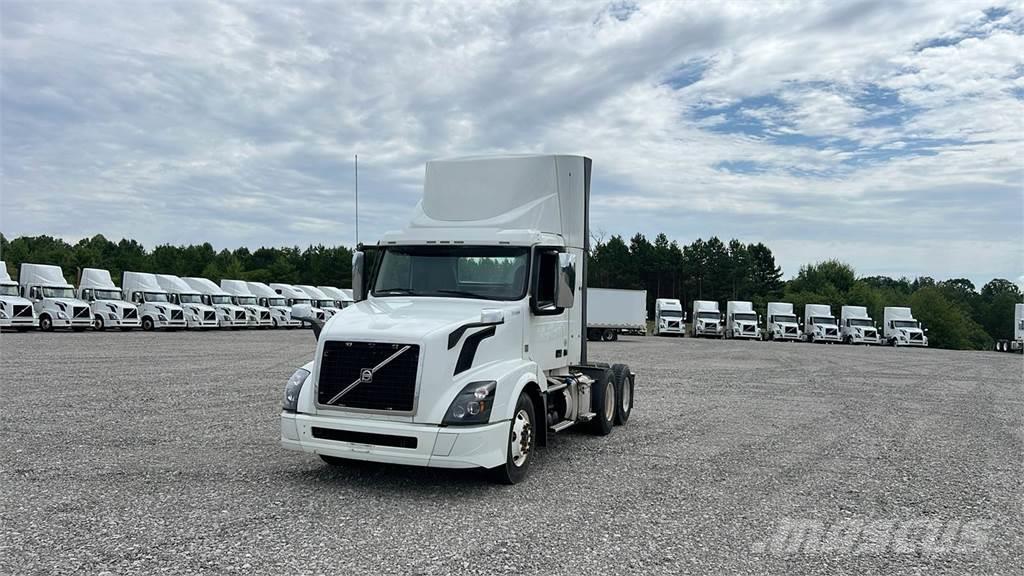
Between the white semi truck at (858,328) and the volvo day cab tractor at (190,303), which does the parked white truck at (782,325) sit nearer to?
the white semi truck at (858,328)

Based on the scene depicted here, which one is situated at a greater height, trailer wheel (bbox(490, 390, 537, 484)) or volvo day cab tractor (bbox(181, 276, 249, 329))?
volvo day cab tractor (bbox(181, 276, 249, 329))

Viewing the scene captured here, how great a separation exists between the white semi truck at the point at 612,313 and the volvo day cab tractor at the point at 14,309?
2750 centimetres

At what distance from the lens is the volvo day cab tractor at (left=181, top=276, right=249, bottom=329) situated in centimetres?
4456

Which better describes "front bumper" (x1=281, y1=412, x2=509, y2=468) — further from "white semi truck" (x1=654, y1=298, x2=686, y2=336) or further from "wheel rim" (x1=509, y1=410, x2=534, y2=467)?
"white semi truck" (x1=654, y1=298, x2=686, y2=336)

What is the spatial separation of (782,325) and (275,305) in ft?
115

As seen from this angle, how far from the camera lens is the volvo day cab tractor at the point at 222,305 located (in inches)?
1754

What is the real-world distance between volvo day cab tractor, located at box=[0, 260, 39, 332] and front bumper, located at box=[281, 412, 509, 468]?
3297 cm

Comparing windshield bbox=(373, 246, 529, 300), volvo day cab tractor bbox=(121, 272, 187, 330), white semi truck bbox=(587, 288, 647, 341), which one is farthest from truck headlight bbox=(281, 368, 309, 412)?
volvo day cab tractor bbox=(121, 272, 187, 330)

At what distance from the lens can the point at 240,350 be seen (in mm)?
25703

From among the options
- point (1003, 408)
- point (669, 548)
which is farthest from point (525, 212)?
point (1003, 408)

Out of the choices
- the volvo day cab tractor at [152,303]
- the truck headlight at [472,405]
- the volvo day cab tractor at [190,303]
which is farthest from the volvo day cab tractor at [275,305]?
the truck headlight at [472,405]

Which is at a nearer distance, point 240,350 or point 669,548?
point 669,548

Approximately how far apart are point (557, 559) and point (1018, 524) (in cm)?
410

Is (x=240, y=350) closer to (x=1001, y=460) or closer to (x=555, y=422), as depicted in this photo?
(x=555, y=422)
